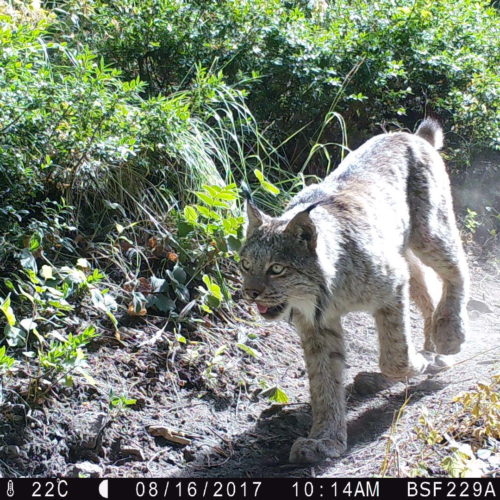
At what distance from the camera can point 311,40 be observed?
7.23m

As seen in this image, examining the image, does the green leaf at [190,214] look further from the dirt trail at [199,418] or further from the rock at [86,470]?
the rock at [86,470]

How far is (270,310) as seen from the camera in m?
4.62

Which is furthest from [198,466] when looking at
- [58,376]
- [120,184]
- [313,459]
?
[120,184]

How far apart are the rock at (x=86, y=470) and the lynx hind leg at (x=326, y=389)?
3.33 feet

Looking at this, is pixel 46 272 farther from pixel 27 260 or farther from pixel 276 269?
pixel 276 269

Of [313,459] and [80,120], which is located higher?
[80,120]

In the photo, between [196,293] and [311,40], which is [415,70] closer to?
[311,40]

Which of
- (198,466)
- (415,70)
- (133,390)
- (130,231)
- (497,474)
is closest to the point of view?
(497,474)

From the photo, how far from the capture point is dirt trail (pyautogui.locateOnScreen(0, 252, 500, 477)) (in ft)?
13.9

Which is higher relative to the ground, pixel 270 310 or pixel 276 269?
pixel 276 269

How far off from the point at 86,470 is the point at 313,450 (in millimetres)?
1174

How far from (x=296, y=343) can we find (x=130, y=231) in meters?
1.42

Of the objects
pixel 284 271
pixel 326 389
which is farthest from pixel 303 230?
pixel 326 389
